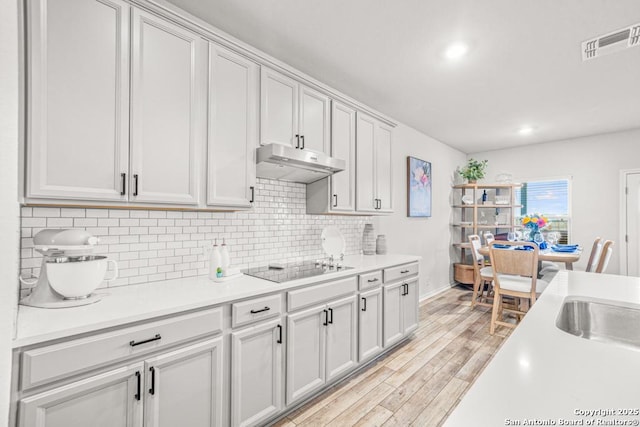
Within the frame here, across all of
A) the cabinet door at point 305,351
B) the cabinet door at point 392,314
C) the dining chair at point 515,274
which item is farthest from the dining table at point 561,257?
the cabinet door at point 305,351

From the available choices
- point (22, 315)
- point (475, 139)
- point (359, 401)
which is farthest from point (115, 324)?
point (475, 139)

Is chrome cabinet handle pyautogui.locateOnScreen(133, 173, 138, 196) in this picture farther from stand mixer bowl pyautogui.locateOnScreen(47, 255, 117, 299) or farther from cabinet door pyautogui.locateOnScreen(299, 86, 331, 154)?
cabinet door pyautogui.locateOnScreen(299, 86, 331, 154)

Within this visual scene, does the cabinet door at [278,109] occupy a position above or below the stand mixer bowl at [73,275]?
above

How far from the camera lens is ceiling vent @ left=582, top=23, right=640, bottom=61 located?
210 cm

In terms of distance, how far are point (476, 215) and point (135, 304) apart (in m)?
5.31

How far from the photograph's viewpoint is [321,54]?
2443 mm

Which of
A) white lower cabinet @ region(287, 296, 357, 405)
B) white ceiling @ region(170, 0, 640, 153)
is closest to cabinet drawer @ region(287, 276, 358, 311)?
white lower cabinet @ region(287, 296, 357, 405)

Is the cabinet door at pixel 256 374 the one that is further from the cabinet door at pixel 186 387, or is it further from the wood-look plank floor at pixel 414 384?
the wood-look plank floor at pixel 414 384

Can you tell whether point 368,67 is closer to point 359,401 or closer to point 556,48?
point 556,48

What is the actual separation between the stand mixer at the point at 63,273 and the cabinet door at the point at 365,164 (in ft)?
7.06

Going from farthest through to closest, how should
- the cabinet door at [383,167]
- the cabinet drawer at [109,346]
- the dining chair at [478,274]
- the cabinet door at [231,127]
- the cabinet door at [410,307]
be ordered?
the dining chair at [478,274] < the cabinet door at [383,167] < the cabinet door at [410,307] < the cabinet door at [231,127] < the cabinet drawer at [109,346]

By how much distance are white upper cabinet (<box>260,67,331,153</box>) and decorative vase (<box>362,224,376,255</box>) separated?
3.72 ft

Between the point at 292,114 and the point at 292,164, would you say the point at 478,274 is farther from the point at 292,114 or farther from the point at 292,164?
the point at 292,114

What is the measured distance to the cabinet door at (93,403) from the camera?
1089 millimetres
